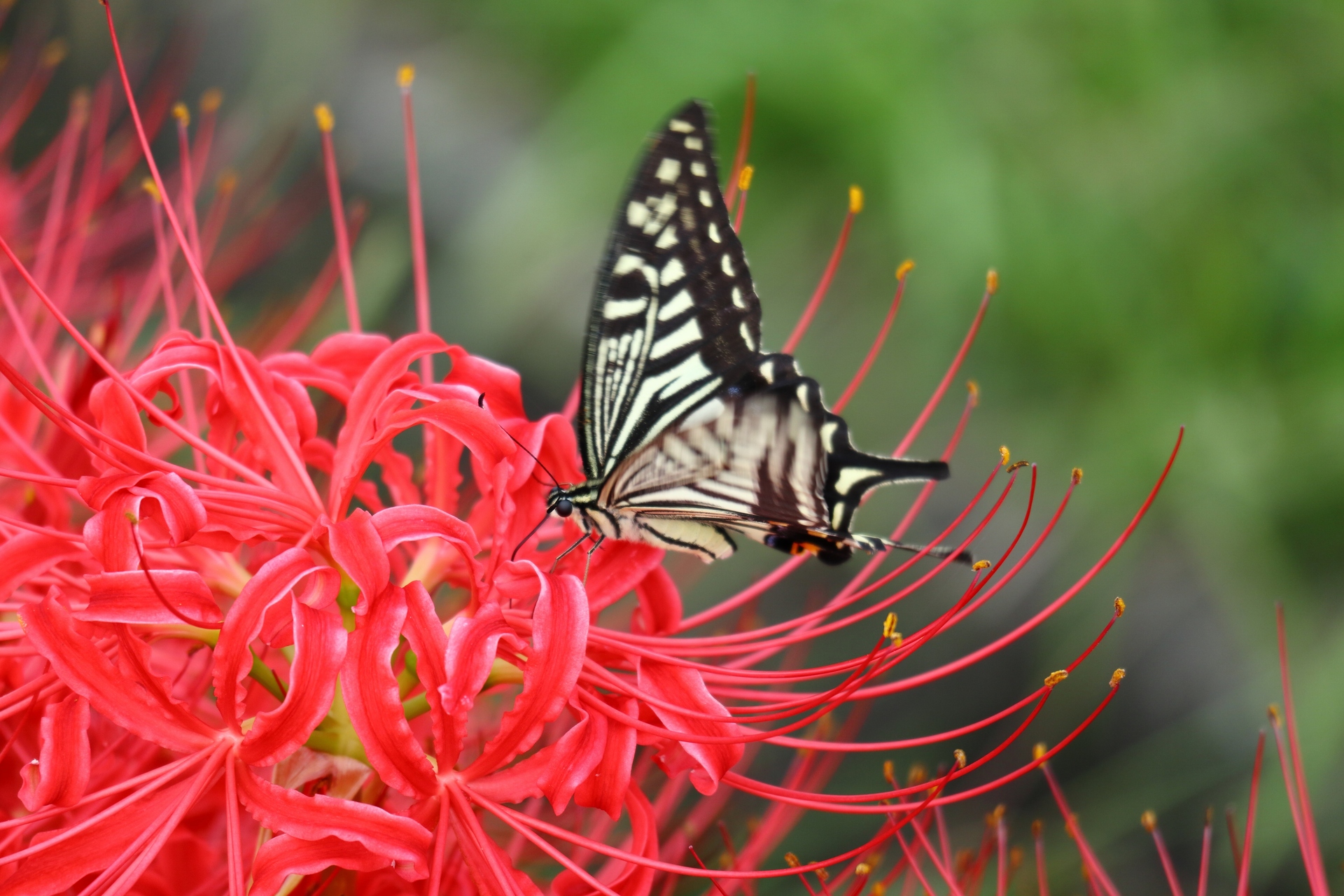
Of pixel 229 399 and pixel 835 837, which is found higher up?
pixel 229 399

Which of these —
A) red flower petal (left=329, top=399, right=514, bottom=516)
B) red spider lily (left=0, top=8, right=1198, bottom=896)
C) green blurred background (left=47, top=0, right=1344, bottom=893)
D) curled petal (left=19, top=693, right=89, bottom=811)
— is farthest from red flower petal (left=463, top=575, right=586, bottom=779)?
green blurred background (left=47, top=0, right=1344, bottom=893)

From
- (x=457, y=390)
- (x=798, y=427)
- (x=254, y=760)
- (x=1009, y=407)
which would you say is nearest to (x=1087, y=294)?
(x=1009, y=407)

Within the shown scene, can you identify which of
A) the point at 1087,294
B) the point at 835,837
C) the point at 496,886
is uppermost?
the point at 1087,294

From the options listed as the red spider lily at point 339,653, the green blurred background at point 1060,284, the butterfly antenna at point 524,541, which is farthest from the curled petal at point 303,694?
the green blurred background at point 1060,284

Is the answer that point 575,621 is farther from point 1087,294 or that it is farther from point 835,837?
point 1087,294

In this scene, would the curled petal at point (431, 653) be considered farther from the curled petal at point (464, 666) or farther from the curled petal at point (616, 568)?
the curled petal at point (616, 568)

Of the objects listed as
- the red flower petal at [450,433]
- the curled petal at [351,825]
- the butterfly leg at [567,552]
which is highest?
the red flower petal at [450,433]
